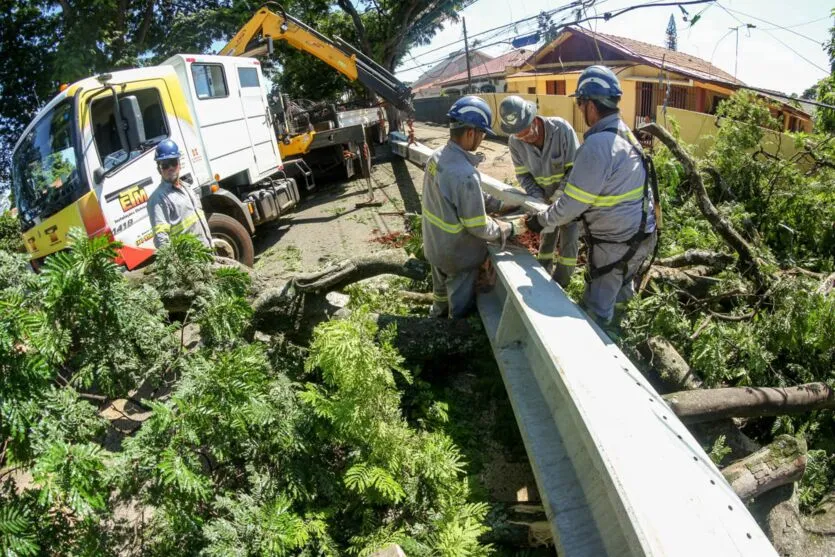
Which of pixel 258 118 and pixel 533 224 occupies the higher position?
pixel 258 118

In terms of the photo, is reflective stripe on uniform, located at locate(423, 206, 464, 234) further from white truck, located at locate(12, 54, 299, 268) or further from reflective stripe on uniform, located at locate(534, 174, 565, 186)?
white truck, located at locate(12, 54, 299, 268)

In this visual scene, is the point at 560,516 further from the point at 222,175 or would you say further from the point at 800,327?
the point at 222,175

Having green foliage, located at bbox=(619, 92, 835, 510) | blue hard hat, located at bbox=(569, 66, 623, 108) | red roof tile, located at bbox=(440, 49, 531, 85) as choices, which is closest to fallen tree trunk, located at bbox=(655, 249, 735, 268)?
green foliage, located at bbox=(619, 92, 835, 510)

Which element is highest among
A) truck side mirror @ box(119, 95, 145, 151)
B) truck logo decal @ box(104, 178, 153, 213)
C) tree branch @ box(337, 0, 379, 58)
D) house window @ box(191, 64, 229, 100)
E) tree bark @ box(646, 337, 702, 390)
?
tree branch @ box(337, 0, 379, 58)

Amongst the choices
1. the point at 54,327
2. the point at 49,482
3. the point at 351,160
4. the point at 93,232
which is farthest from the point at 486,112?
the point at 351,160

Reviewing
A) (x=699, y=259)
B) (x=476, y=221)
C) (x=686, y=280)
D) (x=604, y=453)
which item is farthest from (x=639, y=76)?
(x=604, y=453)

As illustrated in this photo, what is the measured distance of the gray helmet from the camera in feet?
11.9

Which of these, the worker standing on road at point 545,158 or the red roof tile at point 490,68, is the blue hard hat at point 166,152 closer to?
the worker standing on road at point 545,158

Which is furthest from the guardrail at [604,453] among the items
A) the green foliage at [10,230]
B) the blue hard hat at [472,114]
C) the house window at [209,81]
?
the green foliage at [10,230]

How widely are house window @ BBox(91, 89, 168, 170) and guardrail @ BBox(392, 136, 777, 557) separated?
15.4 feet

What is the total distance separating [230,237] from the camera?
6.74m

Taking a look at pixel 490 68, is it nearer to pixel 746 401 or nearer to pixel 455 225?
pixel 455 225

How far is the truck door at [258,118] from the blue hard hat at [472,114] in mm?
5611

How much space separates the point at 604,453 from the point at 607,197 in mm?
2013
